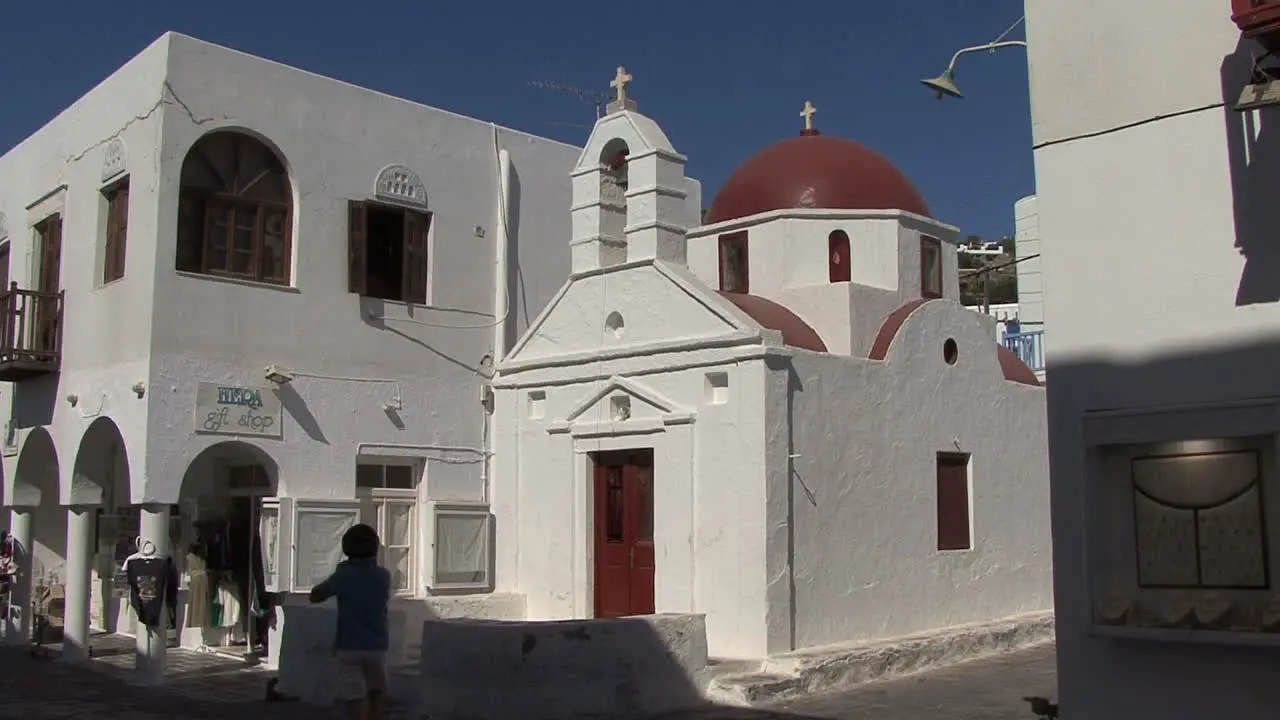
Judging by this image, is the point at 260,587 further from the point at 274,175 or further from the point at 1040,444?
the point at 1040,444

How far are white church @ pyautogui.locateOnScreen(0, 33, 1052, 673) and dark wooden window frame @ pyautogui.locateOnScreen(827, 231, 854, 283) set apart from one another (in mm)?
37

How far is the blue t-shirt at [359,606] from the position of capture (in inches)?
301

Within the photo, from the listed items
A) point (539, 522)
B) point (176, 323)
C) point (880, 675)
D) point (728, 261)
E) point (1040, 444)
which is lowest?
point (880, 675)

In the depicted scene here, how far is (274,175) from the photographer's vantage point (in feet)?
46.5

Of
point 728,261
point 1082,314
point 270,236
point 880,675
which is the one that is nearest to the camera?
point 1082,314

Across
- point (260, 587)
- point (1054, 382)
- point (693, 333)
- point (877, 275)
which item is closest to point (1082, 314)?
point (1054, 382)

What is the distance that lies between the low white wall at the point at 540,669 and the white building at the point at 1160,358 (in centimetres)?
411

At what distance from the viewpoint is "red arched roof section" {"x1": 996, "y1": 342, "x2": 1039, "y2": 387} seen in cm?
1633

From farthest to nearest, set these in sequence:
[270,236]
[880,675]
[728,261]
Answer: [728,261]
[270,236]
[880,675]

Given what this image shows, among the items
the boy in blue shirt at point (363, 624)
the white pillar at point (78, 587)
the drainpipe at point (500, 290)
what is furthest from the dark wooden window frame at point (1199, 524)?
the white pillar at point (78, 587)

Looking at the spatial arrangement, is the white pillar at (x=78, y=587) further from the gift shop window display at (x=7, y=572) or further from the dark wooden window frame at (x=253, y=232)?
the dark wooden window frame at (x=253, y=232)

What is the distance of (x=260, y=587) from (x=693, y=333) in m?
5.93

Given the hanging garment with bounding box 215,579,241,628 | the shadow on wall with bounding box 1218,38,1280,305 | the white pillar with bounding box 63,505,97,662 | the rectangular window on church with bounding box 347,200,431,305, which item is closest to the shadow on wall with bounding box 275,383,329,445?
the rectangular window on church with bounding box 347,200,431,305

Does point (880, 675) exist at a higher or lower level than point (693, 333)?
lower
